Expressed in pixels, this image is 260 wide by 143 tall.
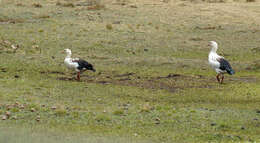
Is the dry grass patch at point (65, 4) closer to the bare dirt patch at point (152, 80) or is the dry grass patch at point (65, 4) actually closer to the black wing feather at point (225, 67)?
→ the bare dirt patch at point (152, 80)

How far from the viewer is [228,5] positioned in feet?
135

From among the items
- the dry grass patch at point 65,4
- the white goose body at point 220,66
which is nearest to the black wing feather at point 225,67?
the white goose body at point 220,66

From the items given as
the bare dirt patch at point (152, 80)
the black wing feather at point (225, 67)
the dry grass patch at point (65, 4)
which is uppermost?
the black wing feather at point (225, 67)

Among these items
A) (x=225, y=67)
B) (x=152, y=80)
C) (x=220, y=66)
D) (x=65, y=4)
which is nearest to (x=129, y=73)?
(x=152, y=80)

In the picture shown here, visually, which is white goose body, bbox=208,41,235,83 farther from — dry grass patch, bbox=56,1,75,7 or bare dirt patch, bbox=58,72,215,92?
dry grass patch, bbox=56,1,75,7

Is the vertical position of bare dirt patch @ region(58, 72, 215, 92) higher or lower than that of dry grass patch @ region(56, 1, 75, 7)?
lower

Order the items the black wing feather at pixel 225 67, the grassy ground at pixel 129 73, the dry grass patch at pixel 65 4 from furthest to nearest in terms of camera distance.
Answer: the dry grass patch at pixel 65 4, the black wing feather at pixel 225 67, the grassy ground at pixel 129 73

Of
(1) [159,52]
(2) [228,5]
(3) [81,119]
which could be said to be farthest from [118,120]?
(2) [228,5]

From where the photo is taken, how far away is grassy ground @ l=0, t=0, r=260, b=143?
13852 mm

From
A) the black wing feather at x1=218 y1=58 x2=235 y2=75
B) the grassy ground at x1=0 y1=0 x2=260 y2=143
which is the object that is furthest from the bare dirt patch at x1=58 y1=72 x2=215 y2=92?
the black wing feather at x1=218 y1=58 x2=235 y2=75

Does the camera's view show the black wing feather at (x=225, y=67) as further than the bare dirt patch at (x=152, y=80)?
Yes

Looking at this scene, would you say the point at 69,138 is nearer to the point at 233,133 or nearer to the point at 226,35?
the point at 233,133

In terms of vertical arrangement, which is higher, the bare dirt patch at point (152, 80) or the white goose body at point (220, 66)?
the white goose body at point (220, 66)

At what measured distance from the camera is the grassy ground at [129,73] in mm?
13852
